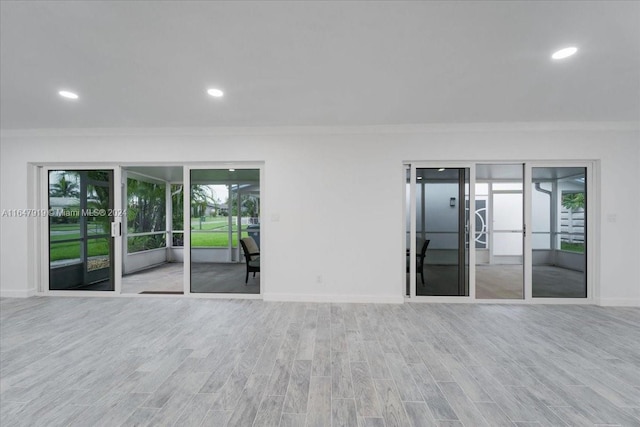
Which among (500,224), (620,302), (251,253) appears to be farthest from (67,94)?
(620,302)

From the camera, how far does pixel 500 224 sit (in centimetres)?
484

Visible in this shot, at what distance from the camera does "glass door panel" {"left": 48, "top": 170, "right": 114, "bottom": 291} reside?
4703 millimetres

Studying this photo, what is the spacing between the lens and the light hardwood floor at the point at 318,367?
191cm

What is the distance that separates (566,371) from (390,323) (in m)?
1.63

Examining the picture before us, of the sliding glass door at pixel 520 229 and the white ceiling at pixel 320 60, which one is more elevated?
the white ceiling at pixel 320 60

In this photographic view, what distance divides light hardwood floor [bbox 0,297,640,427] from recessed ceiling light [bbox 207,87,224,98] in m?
2.66

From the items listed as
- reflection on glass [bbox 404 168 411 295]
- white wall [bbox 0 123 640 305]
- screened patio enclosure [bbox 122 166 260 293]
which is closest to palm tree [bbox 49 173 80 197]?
white wall [bbox 0 123 640 305]

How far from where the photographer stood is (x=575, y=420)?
1.85m

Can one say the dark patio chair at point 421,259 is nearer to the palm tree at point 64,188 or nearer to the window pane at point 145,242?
the palm tree at point 64,188

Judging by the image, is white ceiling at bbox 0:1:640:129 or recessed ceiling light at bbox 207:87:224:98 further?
recessed ceiling light at bbox 207:87:224:98

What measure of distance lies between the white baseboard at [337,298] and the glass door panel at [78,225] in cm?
280

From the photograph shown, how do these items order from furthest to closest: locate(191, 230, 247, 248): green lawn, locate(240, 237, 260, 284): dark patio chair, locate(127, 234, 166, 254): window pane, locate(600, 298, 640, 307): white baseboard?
locate(127, 234, 166, 254): window pane < locate(240, 237, 260, 284): dark patio chair < locate(191, 230, 247, 248): green lawn < locate(600, 298, 640, 307): white baseboard

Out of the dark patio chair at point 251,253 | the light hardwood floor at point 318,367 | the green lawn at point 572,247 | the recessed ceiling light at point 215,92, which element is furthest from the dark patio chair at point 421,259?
the recessed ceiling light at point 215,92

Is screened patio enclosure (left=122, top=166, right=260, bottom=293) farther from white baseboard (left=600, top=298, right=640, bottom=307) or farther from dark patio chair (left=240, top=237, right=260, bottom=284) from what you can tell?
white baseboard (left=600, top=298, right=640, bottom=307)
